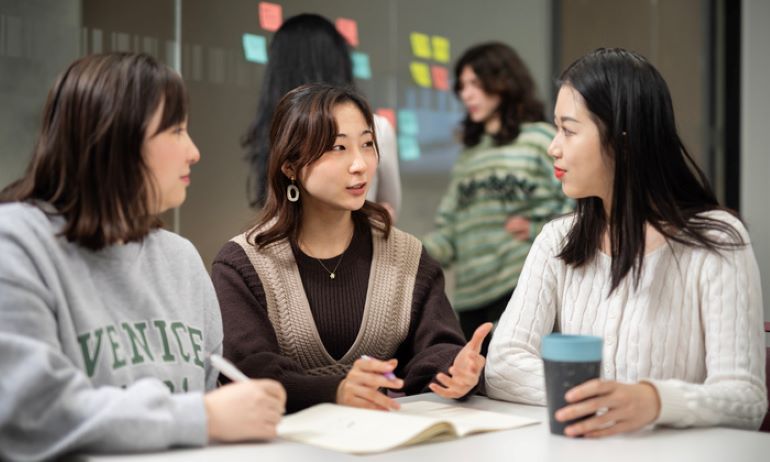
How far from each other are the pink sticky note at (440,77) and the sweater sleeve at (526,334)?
2.55 meters

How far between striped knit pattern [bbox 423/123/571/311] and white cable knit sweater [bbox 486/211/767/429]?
1659mm

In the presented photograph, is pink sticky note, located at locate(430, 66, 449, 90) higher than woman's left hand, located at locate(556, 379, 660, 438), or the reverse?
pink sticky note, located at locate(430, 66, 449, 90)

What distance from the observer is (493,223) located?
12.2ft

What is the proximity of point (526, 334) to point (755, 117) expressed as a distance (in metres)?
3.49

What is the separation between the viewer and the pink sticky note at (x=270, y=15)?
369 centimetres

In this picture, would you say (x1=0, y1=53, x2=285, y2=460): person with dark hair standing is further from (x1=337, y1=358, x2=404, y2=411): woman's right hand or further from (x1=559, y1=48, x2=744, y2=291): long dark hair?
(x1=559, y1=48, x2=744, y2=291): long dark hair

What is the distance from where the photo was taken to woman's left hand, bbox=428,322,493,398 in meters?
1.76

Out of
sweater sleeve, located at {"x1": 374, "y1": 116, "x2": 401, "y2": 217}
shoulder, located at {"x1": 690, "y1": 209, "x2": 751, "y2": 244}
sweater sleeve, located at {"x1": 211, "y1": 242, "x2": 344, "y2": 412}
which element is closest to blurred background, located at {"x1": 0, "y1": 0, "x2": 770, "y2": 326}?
sweater sleeve, located at {"x1": 374, "y1": 116, "x2": 401, "y2": 217}

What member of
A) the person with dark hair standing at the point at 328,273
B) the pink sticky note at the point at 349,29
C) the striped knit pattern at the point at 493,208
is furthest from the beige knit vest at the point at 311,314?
the pink sticky note at the point at 349,29

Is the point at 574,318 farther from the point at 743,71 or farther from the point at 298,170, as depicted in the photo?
the point at 743,71

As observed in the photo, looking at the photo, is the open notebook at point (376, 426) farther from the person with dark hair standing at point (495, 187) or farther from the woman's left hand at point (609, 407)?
the person with dark hair standing at point (495, 187)

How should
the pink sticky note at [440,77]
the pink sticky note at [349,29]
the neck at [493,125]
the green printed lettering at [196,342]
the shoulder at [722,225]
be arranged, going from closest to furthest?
the green printed lettering at [196,342], the shoulder at [722,225], the neck at [493,125], the pink sticky note at [349,29], the pink sticky note at [440,77]

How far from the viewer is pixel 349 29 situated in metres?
4.05

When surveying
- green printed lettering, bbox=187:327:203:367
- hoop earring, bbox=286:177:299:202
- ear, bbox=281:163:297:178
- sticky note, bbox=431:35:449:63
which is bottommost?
green printed lettering, bbox=187:327:203:367
